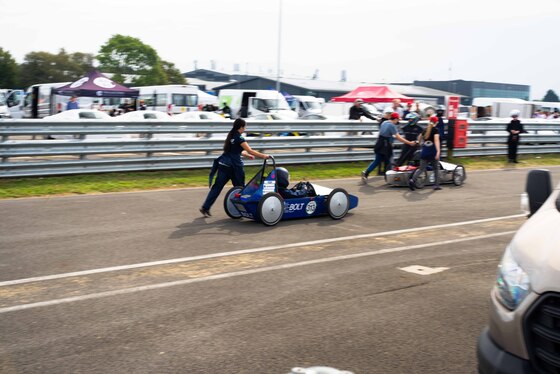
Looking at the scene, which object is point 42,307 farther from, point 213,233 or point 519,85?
point 519,85

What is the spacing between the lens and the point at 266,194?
31.2ft

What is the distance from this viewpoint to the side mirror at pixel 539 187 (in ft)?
13.1

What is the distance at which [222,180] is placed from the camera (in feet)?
33.5

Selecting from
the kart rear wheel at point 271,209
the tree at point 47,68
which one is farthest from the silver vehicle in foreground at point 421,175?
the tree at point 47,68

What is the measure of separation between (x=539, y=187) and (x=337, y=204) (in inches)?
243

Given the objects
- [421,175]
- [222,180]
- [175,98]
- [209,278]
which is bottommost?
[209,278]

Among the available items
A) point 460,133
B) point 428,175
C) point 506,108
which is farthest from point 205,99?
point 428,175

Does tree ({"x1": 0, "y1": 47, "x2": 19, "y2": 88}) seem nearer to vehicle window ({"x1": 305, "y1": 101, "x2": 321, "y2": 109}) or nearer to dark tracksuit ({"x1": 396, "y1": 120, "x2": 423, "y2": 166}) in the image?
vehicle window ({"x1": 305, "y1": 101, "x2": 321, "y2": 109})

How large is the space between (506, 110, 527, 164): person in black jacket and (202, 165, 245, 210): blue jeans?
505 inches

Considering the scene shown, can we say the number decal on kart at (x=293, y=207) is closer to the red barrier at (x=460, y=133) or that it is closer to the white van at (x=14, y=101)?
the red barrier at (x=460, y=133)

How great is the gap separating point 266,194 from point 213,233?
3.70ft

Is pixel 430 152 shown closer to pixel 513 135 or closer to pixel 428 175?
A: pixel 428 175

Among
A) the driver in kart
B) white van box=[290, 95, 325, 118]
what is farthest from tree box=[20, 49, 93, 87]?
the driver in kart

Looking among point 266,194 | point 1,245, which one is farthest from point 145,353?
point 266,194
